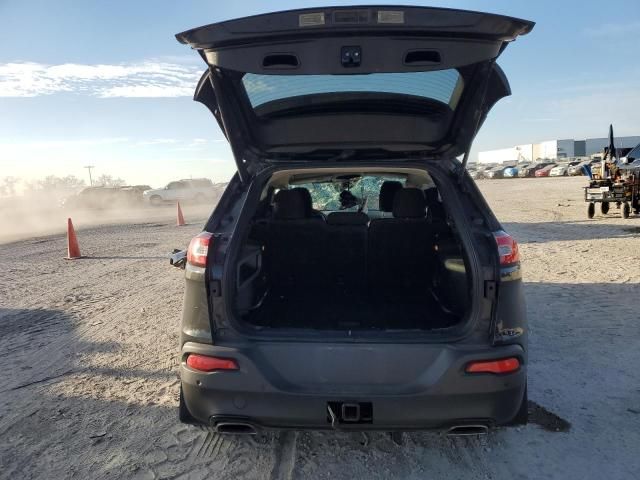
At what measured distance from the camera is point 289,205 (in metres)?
3.76

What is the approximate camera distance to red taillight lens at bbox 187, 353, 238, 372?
88.3 inches

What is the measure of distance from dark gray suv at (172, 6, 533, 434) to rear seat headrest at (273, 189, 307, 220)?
0.83m

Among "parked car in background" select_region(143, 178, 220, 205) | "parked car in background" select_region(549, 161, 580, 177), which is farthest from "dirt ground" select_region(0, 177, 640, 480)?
"parked car in background" select_region(549, 161, 580, 177)

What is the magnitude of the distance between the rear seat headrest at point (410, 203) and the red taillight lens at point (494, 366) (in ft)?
5.40

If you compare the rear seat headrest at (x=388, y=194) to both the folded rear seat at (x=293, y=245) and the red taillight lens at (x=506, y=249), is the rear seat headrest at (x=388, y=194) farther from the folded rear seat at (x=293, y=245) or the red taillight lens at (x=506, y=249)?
the red taillight lens at (x=506, y=249)

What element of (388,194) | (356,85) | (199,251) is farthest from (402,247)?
(199,251)

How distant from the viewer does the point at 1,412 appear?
326cm

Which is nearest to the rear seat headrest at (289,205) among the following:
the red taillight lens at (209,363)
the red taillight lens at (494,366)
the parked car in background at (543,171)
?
the red taillight lens at (209,363)

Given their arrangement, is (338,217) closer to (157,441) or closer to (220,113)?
(220,113)

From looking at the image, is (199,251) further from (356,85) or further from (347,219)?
(347,219)

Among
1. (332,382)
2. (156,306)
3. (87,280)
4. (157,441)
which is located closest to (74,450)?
(157,441)

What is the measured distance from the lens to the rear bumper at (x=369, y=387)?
2.18 meters

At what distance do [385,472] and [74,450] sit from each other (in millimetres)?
1797

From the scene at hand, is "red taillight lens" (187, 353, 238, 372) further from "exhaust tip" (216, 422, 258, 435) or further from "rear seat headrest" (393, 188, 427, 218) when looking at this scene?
"rear seat headrest" (393, 188, 427, 218)
